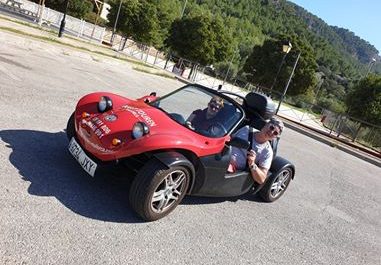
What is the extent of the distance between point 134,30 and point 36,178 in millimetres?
43402

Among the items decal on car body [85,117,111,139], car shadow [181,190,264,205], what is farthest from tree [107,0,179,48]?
decal on car body [85,117,111,139]

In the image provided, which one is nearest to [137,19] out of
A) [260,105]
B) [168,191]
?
[260,105]

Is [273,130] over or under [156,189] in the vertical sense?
over

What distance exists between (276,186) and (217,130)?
187 centimetres

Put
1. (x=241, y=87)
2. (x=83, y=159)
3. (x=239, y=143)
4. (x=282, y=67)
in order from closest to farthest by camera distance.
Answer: (x=83, y=159)
(x=239, y=143)
(x=241, y=87)
(x=282, y=67)

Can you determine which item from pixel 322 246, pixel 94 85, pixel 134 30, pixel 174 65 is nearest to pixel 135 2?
pixel 134 30

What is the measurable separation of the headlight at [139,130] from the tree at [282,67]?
50.6 m

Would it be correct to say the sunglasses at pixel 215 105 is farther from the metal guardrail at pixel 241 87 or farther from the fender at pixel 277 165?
the metal guardrail at pixel 241 87

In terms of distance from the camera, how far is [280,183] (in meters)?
6.59

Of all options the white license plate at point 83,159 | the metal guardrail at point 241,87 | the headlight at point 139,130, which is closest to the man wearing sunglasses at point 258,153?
the headlight at point 139,130

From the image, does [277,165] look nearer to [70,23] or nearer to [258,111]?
[258,111]

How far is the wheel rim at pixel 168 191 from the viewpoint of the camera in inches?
172

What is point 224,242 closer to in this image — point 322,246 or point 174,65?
point 322,246

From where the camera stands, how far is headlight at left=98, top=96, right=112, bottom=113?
16.6ft
